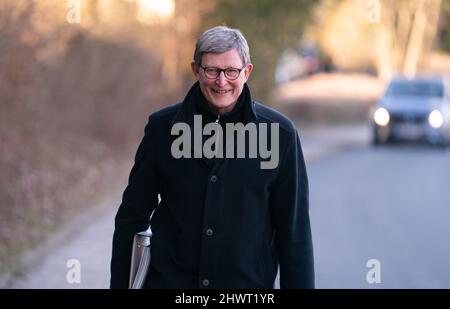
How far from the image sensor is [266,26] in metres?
25.7

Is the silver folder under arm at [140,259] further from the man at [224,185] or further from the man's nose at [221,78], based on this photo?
the man's nose at [221,78]

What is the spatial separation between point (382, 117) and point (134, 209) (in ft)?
66.7

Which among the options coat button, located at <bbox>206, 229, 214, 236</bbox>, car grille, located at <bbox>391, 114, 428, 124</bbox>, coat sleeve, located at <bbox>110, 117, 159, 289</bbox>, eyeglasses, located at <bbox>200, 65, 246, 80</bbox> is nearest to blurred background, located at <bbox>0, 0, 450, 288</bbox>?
car grille, located at <bbox>391, 114, 428, 124</bbox>

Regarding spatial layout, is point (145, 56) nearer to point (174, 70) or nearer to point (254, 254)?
point (174, 70)

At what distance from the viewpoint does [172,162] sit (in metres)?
3.86

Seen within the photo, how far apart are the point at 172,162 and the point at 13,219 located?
7140mm

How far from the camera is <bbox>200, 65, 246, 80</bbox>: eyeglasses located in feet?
12.4

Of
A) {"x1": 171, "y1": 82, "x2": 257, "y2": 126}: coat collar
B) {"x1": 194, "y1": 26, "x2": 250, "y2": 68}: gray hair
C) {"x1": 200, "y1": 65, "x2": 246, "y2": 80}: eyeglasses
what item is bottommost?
{"x1": 171, "y1": 82, "x2": 257, "y2": 126}: coat collar

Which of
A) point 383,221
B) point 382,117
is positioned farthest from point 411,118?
point 383,221

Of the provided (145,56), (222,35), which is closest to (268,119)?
(222,35)

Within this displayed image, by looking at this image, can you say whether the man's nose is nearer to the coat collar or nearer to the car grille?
the coat collar

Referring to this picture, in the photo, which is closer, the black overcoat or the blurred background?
the black overcoat

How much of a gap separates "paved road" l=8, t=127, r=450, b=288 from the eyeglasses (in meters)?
4.52

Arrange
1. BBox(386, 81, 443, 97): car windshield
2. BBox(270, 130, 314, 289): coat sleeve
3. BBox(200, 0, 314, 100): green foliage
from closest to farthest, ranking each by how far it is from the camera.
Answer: BBox(270, 130, 314, 289): coat sleeve, BBox(200, 0, 314, 100): green foliage, BBox(386, 81, 443, 97): car windshield
